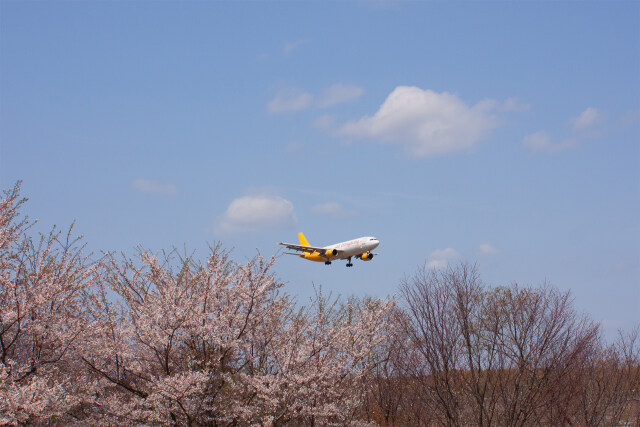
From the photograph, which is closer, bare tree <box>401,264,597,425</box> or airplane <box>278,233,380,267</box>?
bare tree <box>401,264,597,425</box>

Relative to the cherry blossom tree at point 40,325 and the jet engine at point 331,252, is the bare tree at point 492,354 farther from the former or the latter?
Answer: the jet engine at point 331,252

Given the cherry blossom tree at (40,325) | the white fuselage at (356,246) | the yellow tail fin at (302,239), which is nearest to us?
the cherry blossom tree at (40,325)

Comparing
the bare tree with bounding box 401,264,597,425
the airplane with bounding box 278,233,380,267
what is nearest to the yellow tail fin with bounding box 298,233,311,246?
the airplane with bounding box 278,233,380,267

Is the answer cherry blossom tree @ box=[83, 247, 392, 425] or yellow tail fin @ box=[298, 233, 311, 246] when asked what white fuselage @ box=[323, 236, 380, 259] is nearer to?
yellow tail fin @ box=[298, 233, 311, 246]

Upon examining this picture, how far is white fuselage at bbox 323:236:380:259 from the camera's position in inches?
A: 2724

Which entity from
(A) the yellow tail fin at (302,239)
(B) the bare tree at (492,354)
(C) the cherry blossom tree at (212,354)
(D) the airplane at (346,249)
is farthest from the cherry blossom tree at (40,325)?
(A) the yellow tail fin at (302,239)

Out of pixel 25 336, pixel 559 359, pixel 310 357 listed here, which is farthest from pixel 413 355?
pixel 25 336

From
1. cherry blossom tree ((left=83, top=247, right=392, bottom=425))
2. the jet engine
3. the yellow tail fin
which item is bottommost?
cherry blossom tree ((left=83, top=247, right=392, bottom=425))

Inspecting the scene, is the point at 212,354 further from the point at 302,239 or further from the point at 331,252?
the point at 302,239

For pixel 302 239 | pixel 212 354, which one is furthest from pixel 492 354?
pixel 302 239

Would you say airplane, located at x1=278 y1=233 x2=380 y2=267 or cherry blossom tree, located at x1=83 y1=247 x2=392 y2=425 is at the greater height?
airplane, located at x1=278 y1=233 x2=380 y2=267

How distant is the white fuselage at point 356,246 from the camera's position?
6919 centimetres

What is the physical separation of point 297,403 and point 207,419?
2.42m

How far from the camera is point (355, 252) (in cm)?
7038
